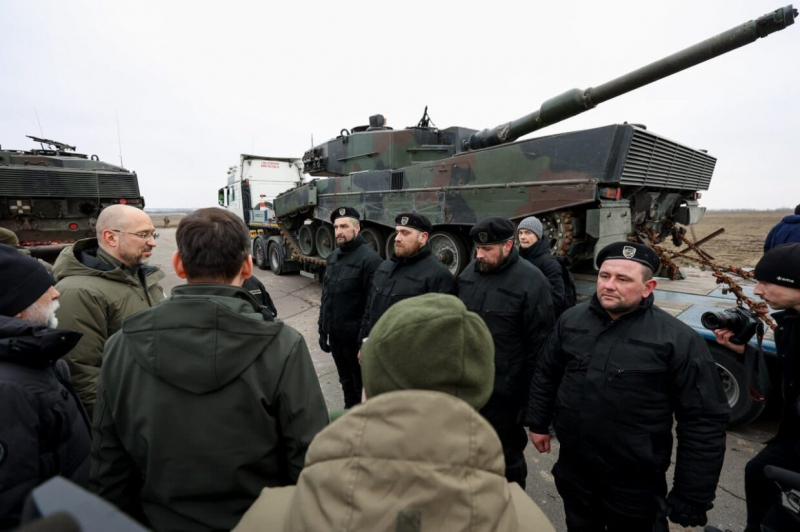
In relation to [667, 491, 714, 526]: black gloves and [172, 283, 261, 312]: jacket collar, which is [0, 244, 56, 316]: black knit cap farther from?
[667, 491, 714, 526]: black gloves

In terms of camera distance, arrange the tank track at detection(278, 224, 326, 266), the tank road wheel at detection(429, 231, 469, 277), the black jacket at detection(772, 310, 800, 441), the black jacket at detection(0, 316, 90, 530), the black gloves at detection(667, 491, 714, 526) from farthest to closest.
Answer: the tank track at detection(278, 224, 326, 266), the tank road wheel at detection(429, 231, 469, 277), the black jacket at detection(772, 310, 800, 441), the black gloves at detection(667, 491, 714, 526), the black jacket at detection(0, 316, 90, 530)

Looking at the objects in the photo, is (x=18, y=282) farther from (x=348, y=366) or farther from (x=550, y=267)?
(x=550, y=267)

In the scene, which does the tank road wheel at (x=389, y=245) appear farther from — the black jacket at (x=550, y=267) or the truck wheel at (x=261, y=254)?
the truck wheel at (x=261, y=254)

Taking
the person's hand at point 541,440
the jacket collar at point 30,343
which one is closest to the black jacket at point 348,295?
the person's hand at point 541,440

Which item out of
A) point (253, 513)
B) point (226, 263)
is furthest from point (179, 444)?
point (226, 263)

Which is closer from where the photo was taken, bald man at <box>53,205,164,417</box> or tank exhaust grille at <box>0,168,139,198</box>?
bald man at <box>53,205,164,417</box>

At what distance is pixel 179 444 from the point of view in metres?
1.22

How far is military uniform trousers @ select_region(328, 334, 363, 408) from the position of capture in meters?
3.92

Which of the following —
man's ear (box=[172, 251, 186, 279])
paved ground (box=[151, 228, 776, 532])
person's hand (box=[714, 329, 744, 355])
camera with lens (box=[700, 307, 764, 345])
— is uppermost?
man's ear (box=[172, 251, 186, 279])

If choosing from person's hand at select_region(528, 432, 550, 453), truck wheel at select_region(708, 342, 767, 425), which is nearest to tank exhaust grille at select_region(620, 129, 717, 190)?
truck wheel at select_region(708, 342, 767, 425)

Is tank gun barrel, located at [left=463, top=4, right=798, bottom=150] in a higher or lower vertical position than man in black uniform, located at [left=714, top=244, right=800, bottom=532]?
higher

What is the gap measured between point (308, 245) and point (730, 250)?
17237 millimetres

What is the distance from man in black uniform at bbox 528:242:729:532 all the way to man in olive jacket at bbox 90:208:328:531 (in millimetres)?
1356

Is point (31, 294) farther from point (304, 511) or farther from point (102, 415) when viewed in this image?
point (304, 511)
